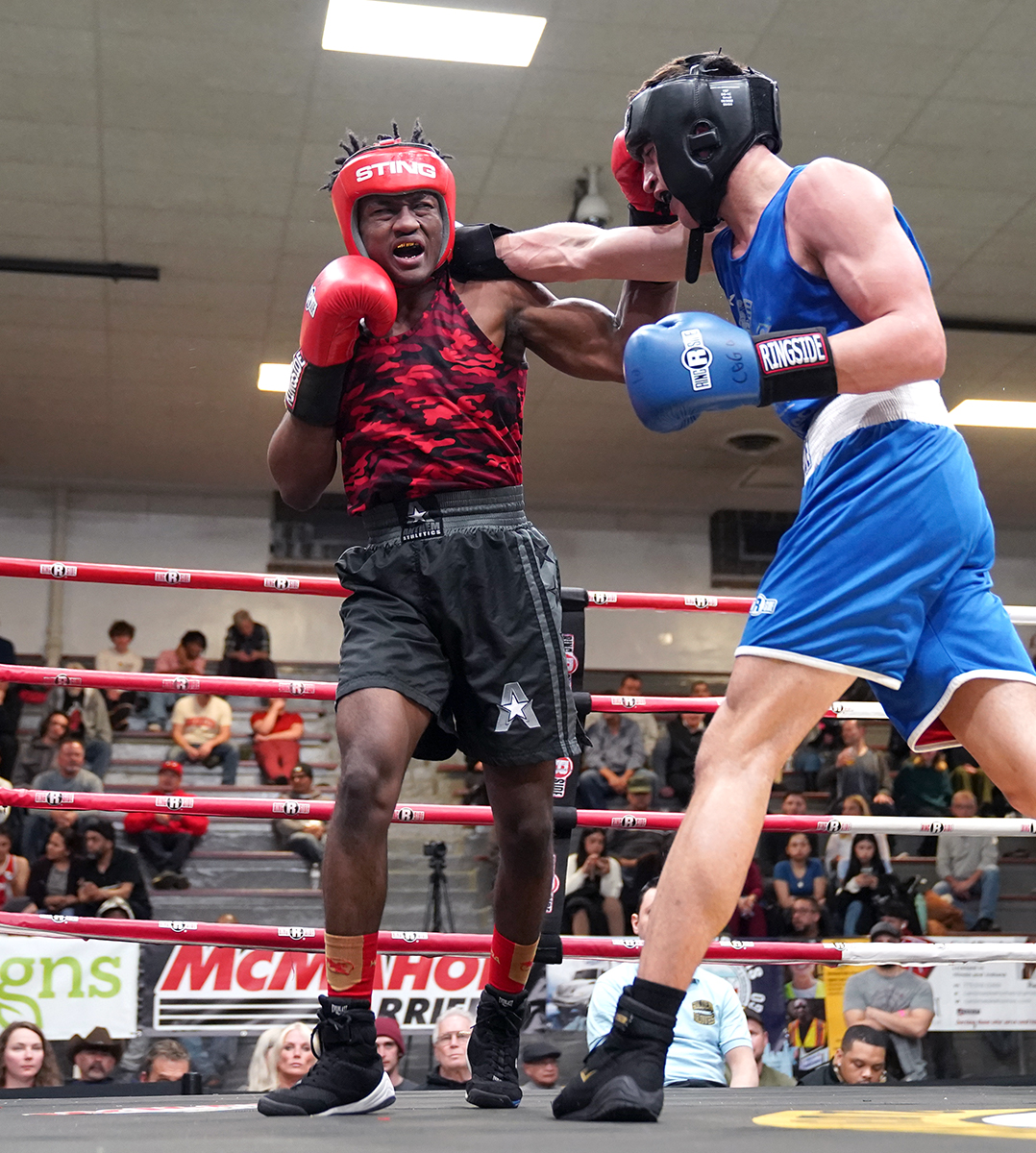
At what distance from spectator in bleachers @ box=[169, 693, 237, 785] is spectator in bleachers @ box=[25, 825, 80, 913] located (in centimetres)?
210

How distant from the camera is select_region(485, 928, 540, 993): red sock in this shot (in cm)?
208

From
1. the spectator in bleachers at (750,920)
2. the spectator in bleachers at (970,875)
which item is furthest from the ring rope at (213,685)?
the spectator in bleachers at (970,875)

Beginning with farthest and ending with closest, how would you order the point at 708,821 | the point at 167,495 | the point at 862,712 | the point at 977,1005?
1. the point at 167,495
2. the point at 977,1005
3. the point at 862,712
4. the point at 708,821

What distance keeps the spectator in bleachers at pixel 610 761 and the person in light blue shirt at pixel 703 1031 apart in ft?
16.8

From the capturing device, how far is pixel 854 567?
5.23 ft

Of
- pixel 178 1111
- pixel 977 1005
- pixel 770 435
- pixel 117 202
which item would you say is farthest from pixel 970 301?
pixel 178 1111

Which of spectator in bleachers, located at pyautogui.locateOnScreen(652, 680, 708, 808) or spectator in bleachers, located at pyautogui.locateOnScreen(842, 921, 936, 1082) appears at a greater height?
spectator in bleachers, located at pyautogui.locateOnScreen(652, 680, 708, 808)

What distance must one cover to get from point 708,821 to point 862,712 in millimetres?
1519

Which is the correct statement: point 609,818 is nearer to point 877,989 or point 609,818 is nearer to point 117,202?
point 877,989

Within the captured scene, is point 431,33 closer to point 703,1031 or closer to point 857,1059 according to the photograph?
point 703,1031

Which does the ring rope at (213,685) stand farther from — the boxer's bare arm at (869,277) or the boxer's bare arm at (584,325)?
the boxer's bare arm at (869,277)

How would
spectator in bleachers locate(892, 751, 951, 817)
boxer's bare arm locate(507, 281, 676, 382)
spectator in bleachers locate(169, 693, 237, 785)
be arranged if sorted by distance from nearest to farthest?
boxer's bare arm locate(507, 281, 676, 382) → spectator in bleachers locate(892, 751, 951, 817) → spectator in bleachers locate(169, 693, 237, 785)

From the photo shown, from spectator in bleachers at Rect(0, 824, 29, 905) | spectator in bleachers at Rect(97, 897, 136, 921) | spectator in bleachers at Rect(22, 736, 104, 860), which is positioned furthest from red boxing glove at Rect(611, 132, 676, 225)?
spectator in bleachers at Rect(22, 736, 104, 860)

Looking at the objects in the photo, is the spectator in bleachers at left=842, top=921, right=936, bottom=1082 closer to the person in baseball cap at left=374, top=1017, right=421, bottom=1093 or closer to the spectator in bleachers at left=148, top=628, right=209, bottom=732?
the person in baseball cap at left=374, top=1017, right=421, bottom=1093
